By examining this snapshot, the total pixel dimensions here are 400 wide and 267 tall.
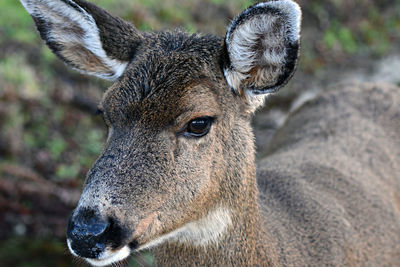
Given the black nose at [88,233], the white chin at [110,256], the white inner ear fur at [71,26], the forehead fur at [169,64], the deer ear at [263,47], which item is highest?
the deer ear at [263,47]

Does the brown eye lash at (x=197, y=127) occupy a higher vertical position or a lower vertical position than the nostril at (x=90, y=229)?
higher

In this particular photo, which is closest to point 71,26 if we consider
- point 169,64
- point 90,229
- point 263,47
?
point 169,64

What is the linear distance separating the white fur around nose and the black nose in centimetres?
58

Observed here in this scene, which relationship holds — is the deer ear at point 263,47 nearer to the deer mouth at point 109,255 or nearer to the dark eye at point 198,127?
the dark eye at point 198,127

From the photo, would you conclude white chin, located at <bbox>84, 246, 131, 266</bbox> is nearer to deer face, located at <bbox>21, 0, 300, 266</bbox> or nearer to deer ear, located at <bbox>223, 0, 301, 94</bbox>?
deer face, located at <bbox>21, 0, 300, 266</bbox>

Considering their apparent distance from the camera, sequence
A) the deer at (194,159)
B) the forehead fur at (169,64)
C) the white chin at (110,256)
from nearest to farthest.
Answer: the white chin at (110,256) < the deer at (194,159) < the forehead fur at (169,64)

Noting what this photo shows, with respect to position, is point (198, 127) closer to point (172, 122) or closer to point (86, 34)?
point (172, 122)

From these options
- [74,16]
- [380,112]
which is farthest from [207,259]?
[380,112]

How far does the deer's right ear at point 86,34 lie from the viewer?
3.39 meters

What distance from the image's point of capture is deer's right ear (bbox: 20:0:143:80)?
339 centimetres

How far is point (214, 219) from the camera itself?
124 inches

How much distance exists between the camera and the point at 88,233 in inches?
99.7

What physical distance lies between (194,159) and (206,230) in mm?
491

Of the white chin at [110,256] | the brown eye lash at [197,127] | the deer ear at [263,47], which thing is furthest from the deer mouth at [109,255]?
the deer ear at [263,47]
